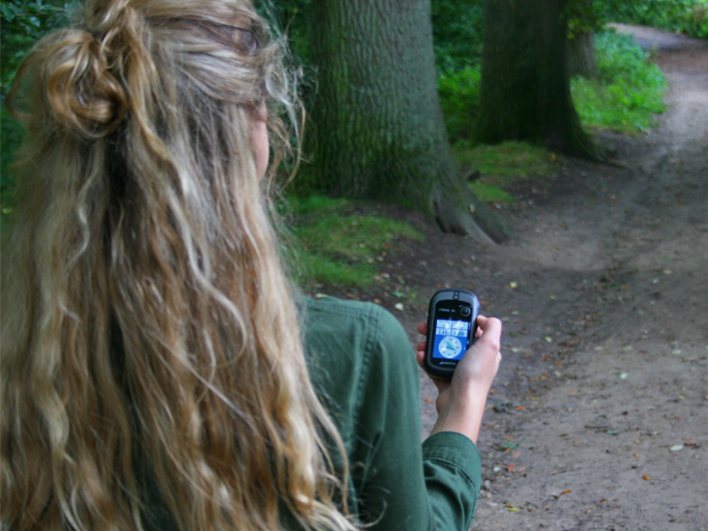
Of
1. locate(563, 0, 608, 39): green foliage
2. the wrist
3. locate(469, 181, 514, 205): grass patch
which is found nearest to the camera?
the wrist

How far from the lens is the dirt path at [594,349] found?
3643 mm

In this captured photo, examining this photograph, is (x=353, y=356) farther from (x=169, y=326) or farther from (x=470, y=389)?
(x=470, y=389)

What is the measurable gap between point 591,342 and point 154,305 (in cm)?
552

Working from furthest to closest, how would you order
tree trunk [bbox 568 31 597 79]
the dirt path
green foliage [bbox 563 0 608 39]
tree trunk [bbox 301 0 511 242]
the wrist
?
tree trunk [bbox 568 31 597 79] < green foliage [bbox 563 0 608 39] < tree trunk [bbox 301 0 511 242] < the dirt path < the wrist

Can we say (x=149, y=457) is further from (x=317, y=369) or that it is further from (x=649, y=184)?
(x=649, y=184)

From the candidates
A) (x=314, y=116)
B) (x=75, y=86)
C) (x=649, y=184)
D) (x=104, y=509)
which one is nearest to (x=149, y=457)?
(x=104, y=509)

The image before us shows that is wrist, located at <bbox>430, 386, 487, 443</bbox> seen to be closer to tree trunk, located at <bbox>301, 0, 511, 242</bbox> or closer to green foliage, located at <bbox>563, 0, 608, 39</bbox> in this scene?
tree trunk, located at <bbox>301, 0, 511, 242</bbox>

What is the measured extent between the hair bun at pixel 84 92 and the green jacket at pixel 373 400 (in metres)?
0.45

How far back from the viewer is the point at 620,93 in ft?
57.8

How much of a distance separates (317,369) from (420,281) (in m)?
5.73

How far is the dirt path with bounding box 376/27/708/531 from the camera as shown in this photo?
3.64 meters

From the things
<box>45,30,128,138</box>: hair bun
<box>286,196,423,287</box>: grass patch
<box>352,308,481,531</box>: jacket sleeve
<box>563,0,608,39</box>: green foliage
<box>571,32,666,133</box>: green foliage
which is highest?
<box>563,0,608,39</box>: green foliage

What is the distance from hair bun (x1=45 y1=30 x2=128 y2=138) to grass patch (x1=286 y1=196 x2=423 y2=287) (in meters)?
5.30

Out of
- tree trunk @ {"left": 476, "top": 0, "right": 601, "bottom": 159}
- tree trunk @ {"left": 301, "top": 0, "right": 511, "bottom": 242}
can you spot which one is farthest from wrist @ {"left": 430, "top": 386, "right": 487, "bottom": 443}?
tree trunk @ {"left": 476, "top": 0, "right": 601, "bottom": 159}
